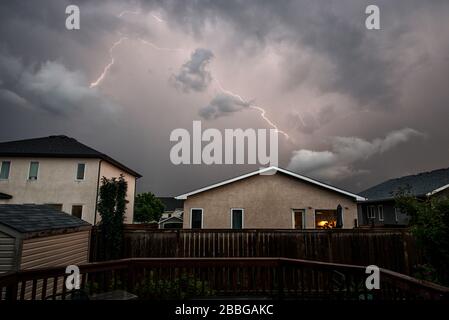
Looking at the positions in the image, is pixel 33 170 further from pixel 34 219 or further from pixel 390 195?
pixel 390 195

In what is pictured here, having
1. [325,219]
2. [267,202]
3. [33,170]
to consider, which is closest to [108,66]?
[33,170]

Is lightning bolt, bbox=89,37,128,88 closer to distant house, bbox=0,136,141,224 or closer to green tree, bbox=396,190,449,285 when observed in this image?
distant house, bbox=0,136,141,224

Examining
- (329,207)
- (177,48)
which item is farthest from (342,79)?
(177,48)

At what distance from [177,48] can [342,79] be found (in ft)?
28.1

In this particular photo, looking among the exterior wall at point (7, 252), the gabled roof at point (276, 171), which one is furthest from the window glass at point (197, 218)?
the exterior wall at point (7, 252)

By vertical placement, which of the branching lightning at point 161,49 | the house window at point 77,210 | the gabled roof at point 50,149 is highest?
the branching lightning at point 161,49

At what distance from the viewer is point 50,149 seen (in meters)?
16.3

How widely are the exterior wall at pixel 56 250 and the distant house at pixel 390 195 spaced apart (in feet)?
61.3

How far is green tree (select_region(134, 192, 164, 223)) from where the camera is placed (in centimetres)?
3715

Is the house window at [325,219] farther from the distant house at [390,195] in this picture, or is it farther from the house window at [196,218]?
the distant house at [390,195]

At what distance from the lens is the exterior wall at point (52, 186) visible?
50.5 feet

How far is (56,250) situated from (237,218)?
264 inches
